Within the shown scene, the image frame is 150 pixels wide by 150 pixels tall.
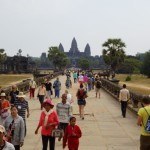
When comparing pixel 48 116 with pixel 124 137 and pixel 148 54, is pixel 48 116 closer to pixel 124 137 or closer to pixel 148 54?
pixel 124 137

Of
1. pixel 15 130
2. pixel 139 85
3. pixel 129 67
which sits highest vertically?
pixel 15 130

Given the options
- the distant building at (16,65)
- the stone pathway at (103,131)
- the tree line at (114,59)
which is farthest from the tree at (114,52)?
the stone pathway at (103,131)

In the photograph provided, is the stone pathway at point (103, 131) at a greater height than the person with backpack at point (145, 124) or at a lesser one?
lesser

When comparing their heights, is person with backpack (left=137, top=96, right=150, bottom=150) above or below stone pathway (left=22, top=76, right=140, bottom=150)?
above

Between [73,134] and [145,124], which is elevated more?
[145,124]

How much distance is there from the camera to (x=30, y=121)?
18.8 meters

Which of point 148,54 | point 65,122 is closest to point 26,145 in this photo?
point 65,122

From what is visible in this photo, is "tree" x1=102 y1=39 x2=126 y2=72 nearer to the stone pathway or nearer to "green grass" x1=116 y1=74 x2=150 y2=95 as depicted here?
"green grass" x1=116 y1=74 x2=150 y2=95

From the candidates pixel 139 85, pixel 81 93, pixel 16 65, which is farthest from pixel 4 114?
pixel 16 65

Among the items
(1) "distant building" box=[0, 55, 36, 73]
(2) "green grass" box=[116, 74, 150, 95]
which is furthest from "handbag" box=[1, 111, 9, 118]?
(1) "distant building" box=[0, 55, 36, 73]

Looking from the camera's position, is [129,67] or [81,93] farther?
[129,67]

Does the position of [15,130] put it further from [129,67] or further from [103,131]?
[129,67]

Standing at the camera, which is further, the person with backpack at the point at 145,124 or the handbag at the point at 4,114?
the handbag at the point at 4,114

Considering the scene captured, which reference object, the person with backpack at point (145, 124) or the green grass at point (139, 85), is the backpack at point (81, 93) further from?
the green grass at point (139, 85)
